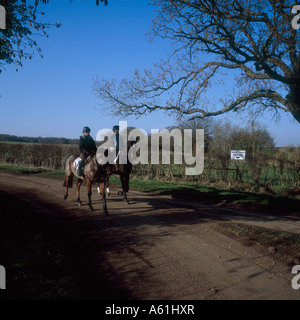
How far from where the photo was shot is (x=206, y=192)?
1522 centimetres

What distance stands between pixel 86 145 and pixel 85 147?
0.09 m

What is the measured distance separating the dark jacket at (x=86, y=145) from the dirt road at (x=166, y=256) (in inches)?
87.4

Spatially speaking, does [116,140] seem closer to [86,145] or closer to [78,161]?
[86,145]

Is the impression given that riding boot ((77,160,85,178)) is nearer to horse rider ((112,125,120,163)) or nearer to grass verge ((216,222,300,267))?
horse rider ((112,125,120,163))

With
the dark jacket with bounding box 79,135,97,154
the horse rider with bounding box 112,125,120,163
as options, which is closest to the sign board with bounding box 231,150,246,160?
the horse rider with bounding box 112,125,120,163

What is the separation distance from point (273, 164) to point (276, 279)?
13.7 meters

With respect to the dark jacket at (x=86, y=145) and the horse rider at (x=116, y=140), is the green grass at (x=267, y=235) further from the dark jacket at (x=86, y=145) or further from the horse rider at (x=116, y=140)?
the dark jacket at (x=86, y=145)

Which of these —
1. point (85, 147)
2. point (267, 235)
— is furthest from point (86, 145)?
A: point (267, 235)

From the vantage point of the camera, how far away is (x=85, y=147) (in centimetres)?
1050

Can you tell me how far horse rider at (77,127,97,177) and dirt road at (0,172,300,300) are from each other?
1.69 meters

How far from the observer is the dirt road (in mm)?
4520

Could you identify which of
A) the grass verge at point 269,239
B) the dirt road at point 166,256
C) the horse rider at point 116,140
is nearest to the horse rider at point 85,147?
the horse rider at point 116,140

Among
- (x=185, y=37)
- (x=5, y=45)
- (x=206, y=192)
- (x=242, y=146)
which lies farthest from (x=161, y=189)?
(x=242, y=146)
